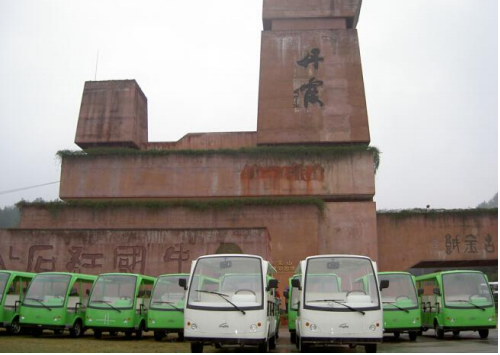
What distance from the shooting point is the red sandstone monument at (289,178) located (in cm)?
2383

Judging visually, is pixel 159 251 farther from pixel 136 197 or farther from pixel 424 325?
pixel 424 325

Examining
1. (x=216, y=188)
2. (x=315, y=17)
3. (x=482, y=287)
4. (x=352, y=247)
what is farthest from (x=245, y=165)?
(x=482, y=287)

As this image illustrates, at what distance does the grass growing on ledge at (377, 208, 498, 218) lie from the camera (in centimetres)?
2473

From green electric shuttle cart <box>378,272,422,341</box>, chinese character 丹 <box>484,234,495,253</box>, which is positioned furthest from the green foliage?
green electric shuttle cart <box>378,272,422,341</box>

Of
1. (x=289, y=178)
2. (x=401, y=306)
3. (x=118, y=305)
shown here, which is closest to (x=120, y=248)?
(x=118, y=305)

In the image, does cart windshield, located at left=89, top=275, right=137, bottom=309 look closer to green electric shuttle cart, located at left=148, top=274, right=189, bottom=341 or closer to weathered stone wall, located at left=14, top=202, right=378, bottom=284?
green electric shuttle cart, located at left=148, top=274, right=189, bottom=341

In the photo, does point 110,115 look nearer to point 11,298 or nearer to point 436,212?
point 11,298

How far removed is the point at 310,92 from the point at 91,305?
628 inches

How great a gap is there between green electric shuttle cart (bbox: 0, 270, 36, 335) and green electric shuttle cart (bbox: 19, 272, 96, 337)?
0.49 metres

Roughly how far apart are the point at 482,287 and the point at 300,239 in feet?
34.0

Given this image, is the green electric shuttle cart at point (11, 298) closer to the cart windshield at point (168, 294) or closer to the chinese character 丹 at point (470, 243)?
the cart windshield at point (168, 294)

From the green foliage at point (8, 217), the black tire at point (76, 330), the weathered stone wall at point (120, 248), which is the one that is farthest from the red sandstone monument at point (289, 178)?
the green foliage at point (8, 217)

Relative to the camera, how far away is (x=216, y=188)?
82.5ft

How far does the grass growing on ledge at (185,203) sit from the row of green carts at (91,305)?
10.3 m
